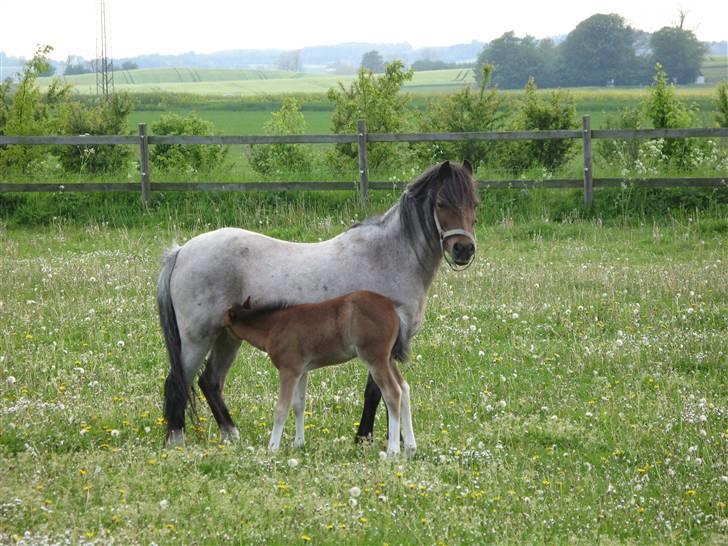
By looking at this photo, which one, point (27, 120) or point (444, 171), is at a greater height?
point (27, 120)

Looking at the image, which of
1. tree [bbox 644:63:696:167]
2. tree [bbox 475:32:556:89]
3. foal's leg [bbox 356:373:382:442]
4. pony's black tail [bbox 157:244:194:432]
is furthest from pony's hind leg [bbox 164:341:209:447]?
tree [bbox 475:32:556:89]

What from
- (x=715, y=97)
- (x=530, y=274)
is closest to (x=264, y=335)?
(x=530, y=274)

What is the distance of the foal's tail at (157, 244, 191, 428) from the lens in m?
7.91

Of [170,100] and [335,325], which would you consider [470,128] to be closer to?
[335,325]

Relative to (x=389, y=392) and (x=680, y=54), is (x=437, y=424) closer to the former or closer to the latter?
(x=389, y=392)

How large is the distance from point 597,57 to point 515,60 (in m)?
8.22

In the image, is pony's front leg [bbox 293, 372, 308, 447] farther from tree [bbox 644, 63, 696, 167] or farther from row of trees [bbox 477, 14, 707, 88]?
row of trees [bbox 477, 14, 707, 88]

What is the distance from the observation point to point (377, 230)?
812cm

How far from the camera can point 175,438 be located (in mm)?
7859

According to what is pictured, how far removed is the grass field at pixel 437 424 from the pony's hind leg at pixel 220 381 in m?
0.17

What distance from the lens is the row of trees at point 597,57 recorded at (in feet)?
298

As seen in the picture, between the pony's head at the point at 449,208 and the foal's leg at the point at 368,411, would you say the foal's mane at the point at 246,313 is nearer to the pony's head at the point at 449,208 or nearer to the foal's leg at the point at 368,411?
the foal's leg at the point at 368,411

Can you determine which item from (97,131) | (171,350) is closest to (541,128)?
(97,131)

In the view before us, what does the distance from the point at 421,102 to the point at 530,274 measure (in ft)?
166
